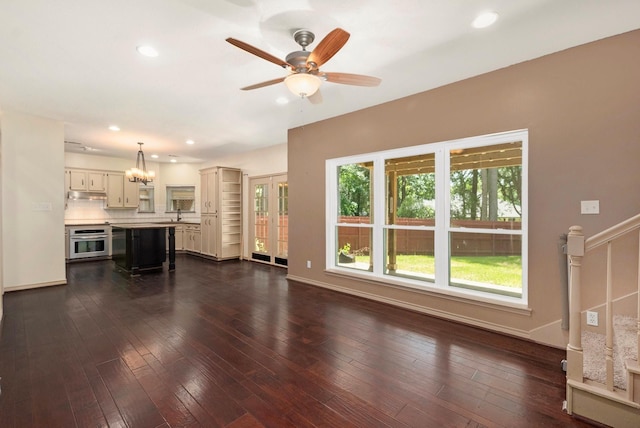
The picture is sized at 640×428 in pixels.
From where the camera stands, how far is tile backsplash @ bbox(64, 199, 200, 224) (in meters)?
7.44

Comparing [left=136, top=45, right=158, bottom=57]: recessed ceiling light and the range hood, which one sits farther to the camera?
the range hood

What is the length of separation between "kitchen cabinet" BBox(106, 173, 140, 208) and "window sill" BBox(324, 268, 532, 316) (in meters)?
6.94

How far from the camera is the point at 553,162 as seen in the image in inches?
110

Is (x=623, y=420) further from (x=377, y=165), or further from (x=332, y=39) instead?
(x=377, y=165)

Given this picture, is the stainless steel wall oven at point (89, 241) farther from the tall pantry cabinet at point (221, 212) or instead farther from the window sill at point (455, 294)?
the window sill at point (455, 294)

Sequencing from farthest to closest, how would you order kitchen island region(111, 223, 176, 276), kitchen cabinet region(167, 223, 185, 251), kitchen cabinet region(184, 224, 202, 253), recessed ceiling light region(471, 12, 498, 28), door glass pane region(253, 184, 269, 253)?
Result: kitchen cabinet region(167, 223, 185, 251)
kitchen cabinet region(184, 224, 202, 253)
door glass pane region(253, 184, 269, 253)
kitchen island region(111, 223, 176, 276)
recessed ceiling light region(471, 12, 498, 28)

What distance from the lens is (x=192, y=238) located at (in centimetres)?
839

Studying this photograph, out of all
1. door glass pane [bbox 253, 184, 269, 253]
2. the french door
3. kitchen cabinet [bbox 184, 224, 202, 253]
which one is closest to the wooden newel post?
the french door

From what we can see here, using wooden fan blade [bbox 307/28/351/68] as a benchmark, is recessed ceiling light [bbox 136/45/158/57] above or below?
above

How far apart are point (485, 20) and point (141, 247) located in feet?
20.6

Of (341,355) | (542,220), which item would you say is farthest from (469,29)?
(341,355)

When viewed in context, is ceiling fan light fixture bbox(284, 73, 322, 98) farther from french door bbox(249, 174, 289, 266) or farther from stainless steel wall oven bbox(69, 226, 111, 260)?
stainless steel wall oven bbox(69, 226, 111, 260)

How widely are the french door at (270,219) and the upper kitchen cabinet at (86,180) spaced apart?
154 inches

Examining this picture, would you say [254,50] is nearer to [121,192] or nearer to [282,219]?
[282,219]
